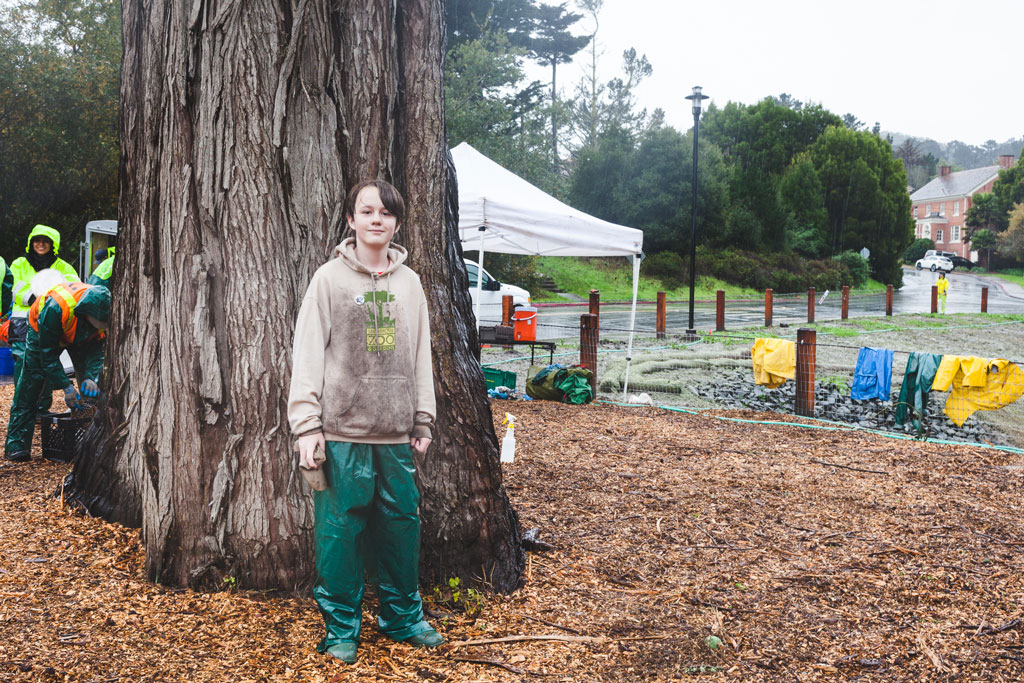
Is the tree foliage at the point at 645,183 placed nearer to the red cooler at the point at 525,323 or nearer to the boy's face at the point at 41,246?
the red cooler at the point at 525,323

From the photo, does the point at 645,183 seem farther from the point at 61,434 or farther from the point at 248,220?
the point at 248,220

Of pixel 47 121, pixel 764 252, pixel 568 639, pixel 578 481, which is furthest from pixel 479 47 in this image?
pixel 568 639

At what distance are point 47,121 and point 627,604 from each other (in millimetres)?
20600

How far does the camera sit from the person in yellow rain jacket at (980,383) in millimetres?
7387

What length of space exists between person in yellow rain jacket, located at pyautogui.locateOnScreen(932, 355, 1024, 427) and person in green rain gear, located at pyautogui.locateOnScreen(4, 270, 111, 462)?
6.92m

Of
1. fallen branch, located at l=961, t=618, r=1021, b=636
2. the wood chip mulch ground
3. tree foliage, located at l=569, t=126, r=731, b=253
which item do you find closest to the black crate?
the wood chip mulch ground

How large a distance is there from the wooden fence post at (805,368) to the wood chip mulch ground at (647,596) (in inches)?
107

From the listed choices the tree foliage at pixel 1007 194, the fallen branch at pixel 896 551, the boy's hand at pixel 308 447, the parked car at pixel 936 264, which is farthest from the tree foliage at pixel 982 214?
the boy's hand at pixel 308 447

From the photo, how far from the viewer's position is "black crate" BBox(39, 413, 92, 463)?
17.6ft

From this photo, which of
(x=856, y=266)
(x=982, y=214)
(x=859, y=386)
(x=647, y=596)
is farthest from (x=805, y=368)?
(x=982, y=214)

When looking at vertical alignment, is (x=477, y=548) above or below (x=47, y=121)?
below

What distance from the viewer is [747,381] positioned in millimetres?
11719

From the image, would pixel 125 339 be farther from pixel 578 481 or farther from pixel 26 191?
pixel 26 191

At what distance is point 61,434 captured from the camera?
17.8 feet
